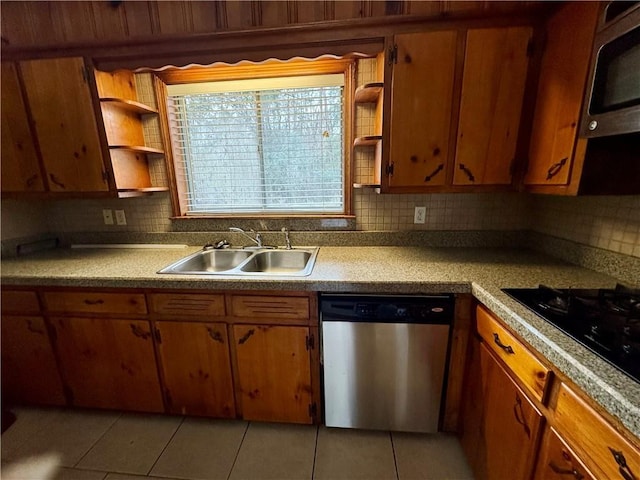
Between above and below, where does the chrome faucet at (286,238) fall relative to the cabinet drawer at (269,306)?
above

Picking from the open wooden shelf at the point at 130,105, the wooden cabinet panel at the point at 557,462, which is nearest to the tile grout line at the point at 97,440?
the open wooden shelf at the point at 130,105

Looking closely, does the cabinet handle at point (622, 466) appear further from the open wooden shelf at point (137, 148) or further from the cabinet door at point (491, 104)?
the open wooden shelf at point (137, 148)

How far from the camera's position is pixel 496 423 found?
3.49 ft

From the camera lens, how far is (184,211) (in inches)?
77.5

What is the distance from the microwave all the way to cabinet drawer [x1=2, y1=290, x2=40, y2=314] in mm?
2623

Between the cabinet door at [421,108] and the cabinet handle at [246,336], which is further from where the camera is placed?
the cabinet handle at [246,336]

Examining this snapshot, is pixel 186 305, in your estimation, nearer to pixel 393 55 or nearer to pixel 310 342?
pixel 310 342

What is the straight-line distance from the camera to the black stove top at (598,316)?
712 mm

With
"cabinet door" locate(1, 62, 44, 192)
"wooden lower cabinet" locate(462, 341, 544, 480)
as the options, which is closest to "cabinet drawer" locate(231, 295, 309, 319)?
"wooden lower cabinet" locate(462, 341, 544, 480)

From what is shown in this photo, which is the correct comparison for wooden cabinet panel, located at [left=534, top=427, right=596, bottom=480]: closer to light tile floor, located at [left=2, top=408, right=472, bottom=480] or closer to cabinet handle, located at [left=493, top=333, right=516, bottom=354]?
cabinet handle, located at [left=493, top=333, right=516, bottom=354]

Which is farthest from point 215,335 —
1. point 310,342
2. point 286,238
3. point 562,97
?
point 562,97

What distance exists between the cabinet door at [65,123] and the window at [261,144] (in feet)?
1.45

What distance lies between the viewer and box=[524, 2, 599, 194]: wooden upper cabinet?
3.30ft

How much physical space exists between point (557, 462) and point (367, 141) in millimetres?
1480
